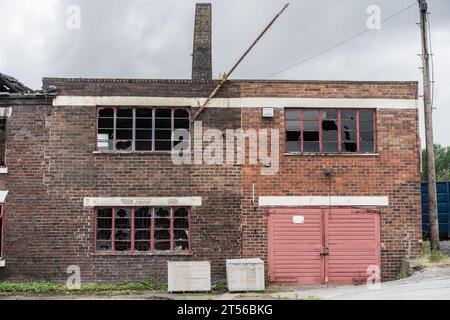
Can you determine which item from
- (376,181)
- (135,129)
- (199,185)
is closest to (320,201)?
(376,181)

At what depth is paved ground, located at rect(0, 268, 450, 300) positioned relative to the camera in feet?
45.4

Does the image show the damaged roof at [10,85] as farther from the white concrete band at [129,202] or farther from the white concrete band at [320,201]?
the white concrete band at [320,201]

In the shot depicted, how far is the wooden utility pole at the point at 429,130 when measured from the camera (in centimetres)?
1852

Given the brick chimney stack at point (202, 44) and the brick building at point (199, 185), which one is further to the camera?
the brick chimney stack at point (202, 44)

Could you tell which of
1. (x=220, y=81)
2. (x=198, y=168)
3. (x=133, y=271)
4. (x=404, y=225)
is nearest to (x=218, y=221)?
(x=198, y=168)

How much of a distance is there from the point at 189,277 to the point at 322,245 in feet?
13.2

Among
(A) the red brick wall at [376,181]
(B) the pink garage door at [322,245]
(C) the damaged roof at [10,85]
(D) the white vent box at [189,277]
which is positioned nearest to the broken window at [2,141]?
(C) the damaged roof at [10,85]

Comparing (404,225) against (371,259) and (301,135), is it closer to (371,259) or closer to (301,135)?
(371,259)

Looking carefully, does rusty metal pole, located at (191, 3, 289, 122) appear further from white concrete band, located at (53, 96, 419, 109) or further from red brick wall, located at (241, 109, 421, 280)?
red brick wall, located at (241, 109, 421, 280)

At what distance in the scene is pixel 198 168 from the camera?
18.2m

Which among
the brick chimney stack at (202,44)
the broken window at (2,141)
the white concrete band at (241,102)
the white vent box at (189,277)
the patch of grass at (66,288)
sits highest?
the brick chimney stack at (202,44)

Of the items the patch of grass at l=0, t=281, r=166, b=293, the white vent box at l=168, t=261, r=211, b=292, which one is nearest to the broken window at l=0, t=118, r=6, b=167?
the patch of grass at l=0, t=281, r=166, b=293

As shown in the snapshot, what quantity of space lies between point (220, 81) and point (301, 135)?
2.86 meters

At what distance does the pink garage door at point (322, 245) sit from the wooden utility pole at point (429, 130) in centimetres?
178
